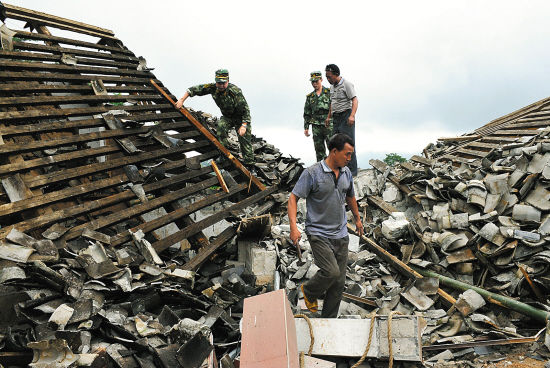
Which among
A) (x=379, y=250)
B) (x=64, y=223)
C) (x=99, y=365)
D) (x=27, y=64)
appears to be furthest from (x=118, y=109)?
(x=379, y=250)

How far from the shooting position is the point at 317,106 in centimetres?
734

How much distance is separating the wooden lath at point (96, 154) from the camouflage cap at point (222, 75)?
0.96 m

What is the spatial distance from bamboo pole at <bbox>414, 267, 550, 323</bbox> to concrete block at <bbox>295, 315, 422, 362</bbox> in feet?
6.47

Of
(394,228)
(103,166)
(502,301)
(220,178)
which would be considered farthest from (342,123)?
(103,166)

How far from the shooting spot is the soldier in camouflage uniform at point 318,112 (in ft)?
24.1

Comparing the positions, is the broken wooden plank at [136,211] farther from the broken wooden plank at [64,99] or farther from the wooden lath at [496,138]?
the wooden lath at [496,138]

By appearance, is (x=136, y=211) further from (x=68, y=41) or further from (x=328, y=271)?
(x=68, y=41)

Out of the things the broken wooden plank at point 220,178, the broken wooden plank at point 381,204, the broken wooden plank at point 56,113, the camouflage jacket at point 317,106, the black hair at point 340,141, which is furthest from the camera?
the camouflage jacket at point 317,106

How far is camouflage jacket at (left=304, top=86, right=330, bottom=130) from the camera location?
733 cm

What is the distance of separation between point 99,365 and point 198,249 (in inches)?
90.3

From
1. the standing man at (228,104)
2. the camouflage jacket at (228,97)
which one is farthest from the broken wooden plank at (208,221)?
the camouflage jacket at (228,97)

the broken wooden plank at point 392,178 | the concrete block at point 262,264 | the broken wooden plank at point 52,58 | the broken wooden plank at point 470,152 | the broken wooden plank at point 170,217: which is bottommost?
the concrete block at point 262,264

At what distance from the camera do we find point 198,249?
501cm

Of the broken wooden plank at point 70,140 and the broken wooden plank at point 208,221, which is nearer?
the broken wooden plank at point 70,140
